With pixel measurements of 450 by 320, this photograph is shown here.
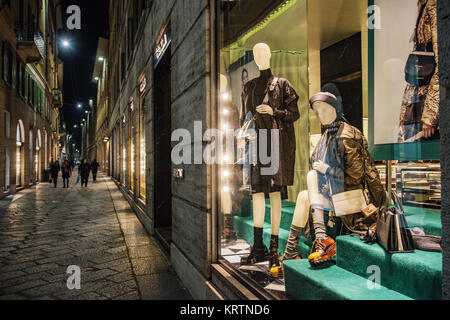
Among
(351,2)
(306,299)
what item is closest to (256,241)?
(306,299)

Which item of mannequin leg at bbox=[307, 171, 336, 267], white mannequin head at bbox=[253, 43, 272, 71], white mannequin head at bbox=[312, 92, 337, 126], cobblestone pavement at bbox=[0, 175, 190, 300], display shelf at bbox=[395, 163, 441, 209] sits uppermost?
white mannequin head at bbox=[253, 43, 272, 71]

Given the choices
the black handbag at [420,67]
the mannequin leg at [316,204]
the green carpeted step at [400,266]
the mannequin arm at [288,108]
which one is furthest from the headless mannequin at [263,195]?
the black handbag at [420,67]

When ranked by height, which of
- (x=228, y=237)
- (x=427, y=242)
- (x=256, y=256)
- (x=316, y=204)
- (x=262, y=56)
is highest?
(x=262, y=56)

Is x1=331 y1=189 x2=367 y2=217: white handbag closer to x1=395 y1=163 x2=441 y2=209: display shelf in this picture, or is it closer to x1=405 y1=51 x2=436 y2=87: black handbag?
x1=395 y1=163 x2=441 y2=209: display shelf

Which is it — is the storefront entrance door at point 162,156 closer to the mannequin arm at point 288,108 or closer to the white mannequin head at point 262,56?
the white mannequin head at point 262,56

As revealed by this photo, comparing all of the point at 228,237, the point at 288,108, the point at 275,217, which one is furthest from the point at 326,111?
the point at 228,237

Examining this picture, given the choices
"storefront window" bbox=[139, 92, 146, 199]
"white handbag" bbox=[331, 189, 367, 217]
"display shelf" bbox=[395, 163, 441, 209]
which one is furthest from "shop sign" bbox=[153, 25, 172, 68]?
"display shelf" bbox=[395, 163, 441, 209]

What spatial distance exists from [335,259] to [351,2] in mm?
3456

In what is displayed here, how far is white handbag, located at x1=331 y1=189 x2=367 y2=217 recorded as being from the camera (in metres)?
2.46

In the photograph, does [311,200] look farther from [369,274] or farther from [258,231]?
[369,274]

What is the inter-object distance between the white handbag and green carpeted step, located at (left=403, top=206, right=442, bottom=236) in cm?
33

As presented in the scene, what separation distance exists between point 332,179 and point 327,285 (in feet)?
3.23

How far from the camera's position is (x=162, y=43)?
4992 millimetres

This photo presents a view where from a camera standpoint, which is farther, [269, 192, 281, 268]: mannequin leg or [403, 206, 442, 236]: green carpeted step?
[269, 192, 281, 268]: mannequin leg
